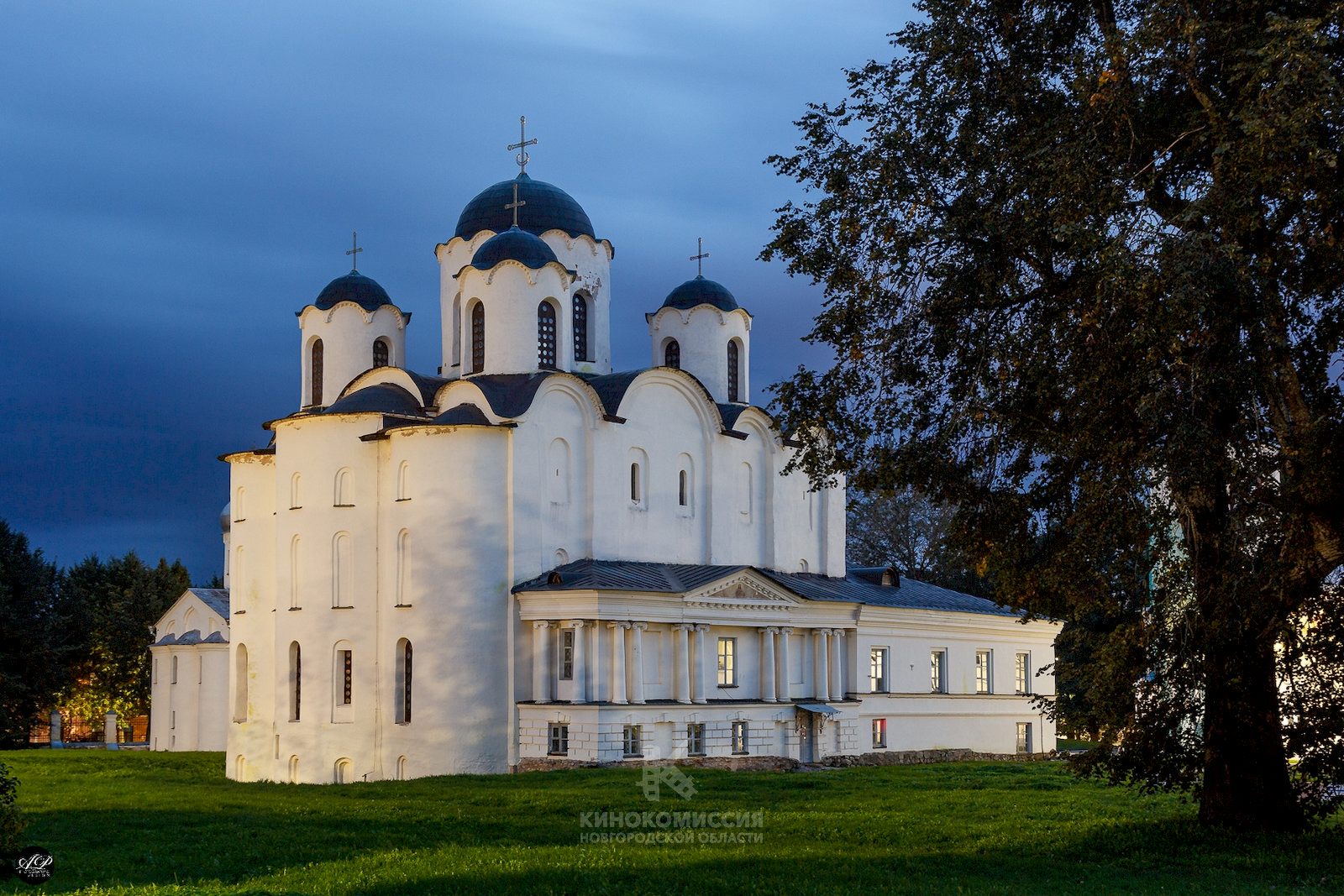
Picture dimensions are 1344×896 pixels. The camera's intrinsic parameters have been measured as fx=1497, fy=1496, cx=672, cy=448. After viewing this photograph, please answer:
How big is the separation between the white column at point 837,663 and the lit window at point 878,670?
5.71 feet

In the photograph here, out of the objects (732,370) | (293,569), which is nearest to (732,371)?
(732,370)

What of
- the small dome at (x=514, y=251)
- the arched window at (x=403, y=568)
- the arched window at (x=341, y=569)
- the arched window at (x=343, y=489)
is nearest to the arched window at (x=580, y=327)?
the small dome at (x=514, y=251)

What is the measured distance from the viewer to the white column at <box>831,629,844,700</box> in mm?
38500

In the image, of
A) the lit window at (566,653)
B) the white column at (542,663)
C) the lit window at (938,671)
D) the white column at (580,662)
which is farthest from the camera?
the lit window at (938,671)

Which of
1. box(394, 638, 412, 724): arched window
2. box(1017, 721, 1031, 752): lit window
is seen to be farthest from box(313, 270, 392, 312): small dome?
box(1017, 721, 1031, 752): lit window

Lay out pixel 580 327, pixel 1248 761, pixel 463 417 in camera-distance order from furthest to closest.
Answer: pixel 580 327, pixel 463 417, pixel 1248 761

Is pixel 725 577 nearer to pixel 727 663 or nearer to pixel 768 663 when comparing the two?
pixel 727 663

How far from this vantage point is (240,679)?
126ft

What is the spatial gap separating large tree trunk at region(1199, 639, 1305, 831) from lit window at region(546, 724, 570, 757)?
1767cm

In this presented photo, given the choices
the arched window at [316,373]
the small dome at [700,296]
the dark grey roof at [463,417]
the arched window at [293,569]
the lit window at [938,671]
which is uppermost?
the small dome at [700,296]

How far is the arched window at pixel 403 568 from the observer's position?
34.2 metres

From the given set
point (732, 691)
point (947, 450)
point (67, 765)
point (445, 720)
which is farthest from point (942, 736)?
point (947, 450)

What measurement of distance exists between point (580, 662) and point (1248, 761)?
17952 millimetres

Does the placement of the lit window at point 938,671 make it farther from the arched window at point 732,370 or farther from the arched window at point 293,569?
the arched window at point 293,569
